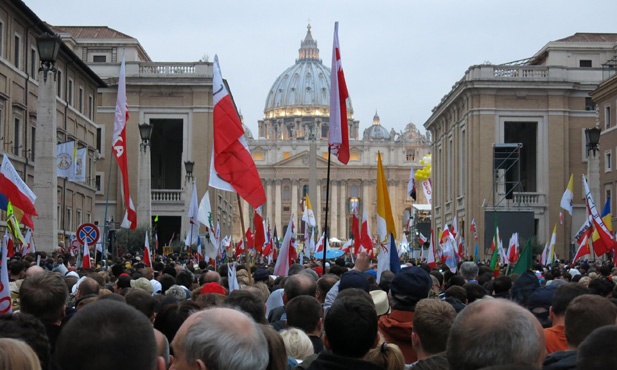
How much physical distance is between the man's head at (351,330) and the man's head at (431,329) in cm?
37

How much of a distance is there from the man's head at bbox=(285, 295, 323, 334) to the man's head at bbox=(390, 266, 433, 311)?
62 cm

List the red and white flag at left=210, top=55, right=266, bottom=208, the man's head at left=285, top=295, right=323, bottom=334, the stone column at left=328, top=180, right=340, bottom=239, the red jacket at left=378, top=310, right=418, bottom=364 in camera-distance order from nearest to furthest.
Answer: the man's head at left=285, top=295, right=323, bottom=334, the red jacket at left=378, top=310, right=418, bottom=364, the red and white flag at left=210, top=55, right=266, bottom=208, the stone column at left=328, top=180, right=340, bottom=239

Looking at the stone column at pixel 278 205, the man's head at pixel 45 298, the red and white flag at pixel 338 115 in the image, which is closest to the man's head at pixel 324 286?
the man's head at pixel 45 298

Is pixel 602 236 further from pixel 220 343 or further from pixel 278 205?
pixel 278 205

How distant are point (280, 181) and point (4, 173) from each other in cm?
15361

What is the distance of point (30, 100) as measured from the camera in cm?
4275

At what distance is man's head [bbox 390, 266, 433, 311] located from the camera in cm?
779

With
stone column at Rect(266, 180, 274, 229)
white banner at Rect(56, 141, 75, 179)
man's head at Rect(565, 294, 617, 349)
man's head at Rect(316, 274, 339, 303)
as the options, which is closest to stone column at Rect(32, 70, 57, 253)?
white banner at Rect(56, 141, 75, 179)

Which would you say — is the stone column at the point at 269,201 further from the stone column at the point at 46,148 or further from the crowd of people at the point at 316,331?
the crowd of people at the point at 316,331

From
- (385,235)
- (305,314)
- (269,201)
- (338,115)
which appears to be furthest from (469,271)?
(269,201)

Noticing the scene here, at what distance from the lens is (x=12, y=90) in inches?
1570

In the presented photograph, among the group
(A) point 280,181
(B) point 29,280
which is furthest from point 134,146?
(A) point 280,181

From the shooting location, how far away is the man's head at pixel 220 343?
14.2 ft

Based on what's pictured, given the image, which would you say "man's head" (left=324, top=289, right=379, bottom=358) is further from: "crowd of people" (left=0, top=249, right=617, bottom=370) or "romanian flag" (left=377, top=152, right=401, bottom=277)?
"romanian flag" (left=377, top=152, right=401, bottom=277)
